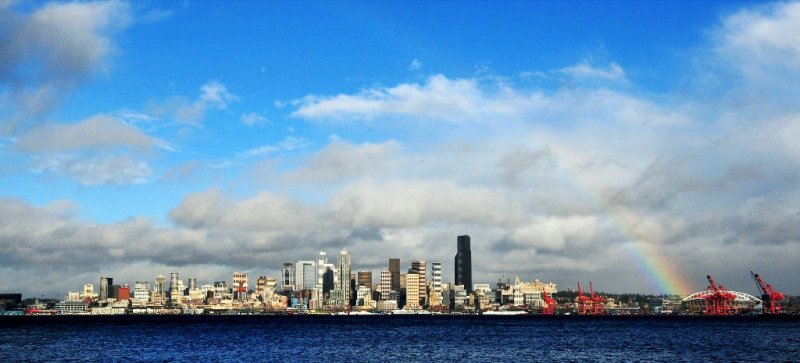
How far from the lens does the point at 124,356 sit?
326ft

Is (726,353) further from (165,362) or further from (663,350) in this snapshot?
(165,362)

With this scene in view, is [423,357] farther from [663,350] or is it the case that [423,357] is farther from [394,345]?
[663,350]

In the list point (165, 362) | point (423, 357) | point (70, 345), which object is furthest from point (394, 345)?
point (70, 345)

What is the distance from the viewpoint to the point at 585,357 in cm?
9750

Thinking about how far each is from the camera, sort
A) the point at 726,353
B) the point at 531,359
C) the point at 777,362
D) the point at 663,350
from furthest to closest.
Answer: the point at 663,350 < the point at 726,353 < the point at 531,359 < the point at 777,362

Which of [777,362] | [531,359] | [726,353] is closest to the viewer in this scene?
[777,362]

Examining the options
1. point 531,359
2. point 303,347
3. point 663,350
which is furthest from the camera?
point 303,347

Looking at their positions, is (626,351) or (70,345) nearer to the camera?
(626,351)

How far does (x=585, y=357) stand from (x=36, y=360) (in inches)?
2634

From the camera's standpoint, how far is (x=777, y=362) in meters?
86.4

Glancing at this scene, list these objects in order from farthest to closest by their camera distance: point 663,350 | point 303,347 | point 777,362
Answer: point 303,347 < point 663,350 < point 777,362

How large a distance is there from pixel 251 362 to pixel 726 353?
62.0 metres

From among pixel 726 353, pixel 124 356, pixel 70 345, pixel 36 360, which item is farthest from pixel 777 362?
pixel 70 345

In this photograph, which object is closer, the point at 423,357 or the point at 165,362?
A: the point at 165,362
